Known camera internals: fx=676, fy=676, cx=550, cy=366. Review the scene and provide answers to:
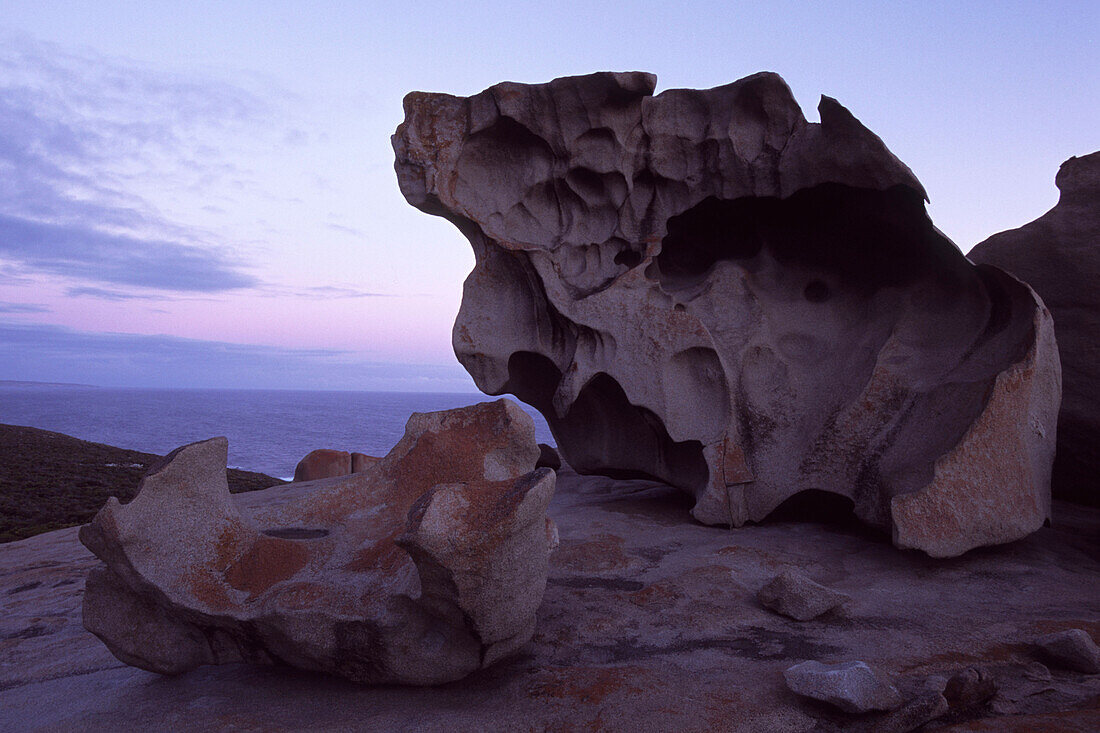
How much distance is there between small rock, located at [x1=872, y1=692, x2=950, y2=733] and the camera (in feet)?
7.26

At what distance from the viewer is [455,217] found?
588 cm

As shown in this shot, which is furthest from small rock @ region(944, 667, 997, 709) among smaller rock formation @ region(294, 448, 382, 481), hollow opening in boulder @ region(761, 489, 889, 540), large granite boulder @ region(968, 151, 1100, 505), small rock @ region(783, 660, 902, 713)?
smaller rock formation @ region(294, 448, 382, 481)

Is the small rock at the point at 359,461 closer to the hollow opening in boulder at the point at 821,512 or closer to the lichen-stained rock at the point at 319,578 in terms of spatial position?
the hollow opening in boulder at the point at 821,512

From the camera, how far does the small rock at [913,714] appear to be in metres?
2.21

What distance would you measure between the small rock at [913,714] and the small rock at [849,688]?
3cm

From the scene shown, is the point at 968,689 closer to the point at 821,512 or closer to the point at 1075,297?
the point at 821,512

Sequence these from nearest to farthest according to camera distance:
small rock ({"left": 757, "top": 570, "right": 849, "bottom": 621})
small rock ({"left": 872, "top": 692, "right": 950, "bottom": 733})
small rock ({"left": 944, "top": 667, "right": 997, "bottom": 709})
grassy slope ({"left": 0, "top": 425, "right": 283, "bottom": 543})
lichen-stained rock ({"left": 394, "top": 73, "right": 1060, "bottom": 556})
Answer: small rock ({"left": 872, "top": 692, "right": 950, "bottom": 733}), small rock ({"left": 944, "top": 667, "right": 997, "bottom": 709}), small rock ({"left": 757, "top": 570, "right": 849, "bottom": 621}), lichen-stained rock ({"left": 394, "top": 73, "right": 1060, "bottom": 556}), grassy slope ({"left": 0, "top": 425, "right": 283, "bottom": 543})

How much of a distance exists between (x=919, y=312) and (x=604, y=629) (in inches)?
144

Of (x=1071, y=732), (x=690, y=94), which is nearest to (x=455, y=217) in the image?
(x=690, y=94)

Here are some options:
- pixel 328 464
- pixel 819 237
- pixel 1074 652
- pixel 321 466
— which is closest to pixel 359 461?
pixel 328 464

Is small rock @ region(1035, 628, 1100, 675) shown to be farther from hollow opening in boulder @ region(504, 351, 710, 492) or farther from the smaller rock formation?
the smaller rock formation

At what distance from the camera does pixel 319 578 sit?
2887 mm

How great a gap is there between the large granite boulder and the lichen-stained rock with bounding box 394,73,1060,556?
1105mm

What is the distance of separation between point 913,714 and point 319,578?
7.52 ft
